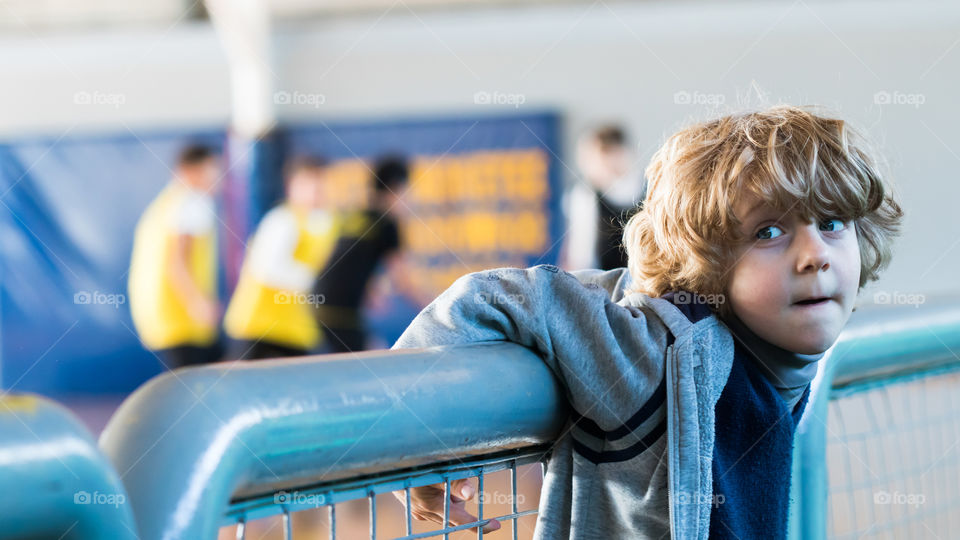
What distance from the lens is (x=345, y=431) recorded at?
50cm

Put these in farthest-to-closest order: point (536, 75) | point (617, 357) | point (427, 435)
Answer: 1. point (536, 75)
2. point (617, 357)
3. point (427, 435)

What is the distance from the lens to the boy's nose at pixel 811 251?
0.78m

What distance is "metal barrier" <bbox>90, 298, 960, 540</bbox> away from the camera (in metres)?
0.42

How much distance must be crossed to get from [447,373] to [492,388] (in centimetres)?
4

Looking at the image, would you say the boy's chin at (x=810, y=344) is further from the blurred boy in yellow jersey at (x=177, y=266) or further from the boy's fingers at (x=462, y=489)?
the blurred boy in yellow jersey at (x=177, y=266)

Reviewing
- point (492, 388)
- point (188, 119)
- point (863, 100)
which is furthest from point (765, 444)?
point (188, 119)

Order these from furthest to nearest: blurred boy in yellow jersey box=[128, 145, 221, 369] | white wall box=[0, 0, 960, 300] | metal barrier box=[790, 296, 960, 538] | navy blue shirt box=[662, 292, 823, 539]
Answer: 1. white wall box=[0, 0, 960, 300]
2. blurred boy in yellow jersey box=[128, 145, 221, 369]
3. metal barrier box=[790, 296, 960, 538]
4. navy blue shirt box=[662, 292, 823, 539]

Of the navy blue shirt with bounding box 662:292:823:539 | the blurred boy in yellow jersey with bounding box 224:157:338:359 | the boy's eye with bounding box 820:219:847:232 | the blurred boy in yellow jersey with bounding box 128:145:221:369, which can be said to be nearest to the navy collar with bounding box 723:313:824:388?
the navy blue shirt with bounding box 662:292:823:539

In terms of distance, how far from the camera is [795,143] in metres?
0.83

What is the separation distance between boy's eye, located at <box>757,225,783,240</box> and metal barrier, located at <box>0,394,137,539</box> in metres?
0.58

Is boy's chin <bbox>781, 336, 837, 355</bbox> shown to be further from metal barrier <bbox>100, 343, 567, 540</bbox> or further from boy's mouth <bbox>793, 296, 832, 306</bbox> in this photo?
metal barrier <bbox>100, 343, 567, 540</bbox>

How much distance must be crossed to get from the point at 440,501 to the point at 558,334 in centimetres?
13

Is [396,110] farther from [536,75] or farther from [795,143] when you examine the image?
[795,143]

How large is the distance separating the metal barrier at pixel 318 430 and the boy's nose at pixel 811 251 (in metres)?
0.25
